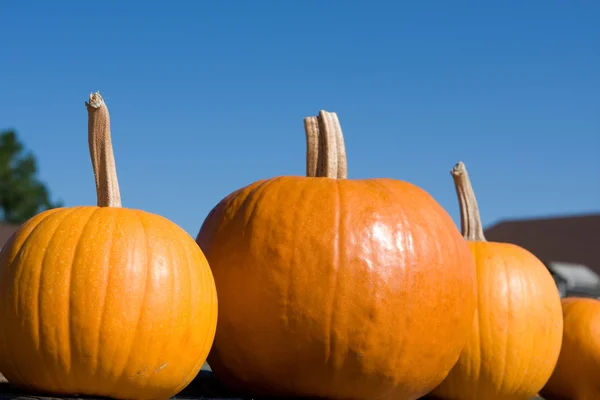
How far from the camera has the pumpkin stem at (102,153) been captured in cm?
262

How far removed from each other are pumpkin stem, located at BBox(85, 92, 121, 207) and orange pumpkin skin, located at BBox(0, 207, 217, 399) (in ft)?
0.57

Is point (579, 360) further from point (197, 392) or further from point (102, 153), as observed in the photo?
point (102, 153)

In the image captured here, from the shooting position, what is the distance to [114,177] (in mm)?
2660

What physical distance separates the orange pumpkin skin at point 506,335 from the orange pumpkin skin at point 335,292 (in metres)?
0.55

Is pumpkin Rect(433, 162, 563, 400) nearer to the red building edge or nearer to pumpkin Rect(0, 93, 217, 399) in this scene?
pumpkin Rect(0, 93, 217, 399)

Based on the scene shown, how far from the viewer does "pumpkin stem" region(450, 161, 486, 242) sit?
3.87 metres

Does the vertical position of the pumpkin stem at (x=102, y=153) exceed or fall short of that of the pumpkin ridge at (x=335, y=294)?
it exceeds it

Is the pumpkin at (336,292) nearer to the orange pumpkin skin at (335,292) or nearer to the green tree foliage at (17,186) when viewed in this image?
the orange pumpkin skin at (335,292)

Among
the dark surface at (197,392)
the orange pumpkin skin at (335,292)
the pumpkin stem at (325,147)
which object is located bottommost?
the dark surface at (197,392)

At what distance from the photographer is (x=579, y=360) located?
4391mm

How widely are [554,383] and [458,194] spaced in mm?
1513

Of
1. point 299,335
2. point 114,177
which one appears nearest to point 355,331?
point 299,335

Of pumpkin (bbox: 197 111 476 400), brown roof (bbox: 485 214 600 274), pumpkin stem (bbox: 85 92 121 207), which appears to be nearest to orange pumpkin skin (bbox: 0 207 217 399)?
pumpkin stem (bbox: 85 92 121 207)

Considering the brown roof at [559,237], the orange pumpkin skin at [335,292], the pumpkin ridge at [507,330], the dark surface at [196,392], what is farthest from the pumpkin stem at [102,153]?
the brown roof at [559,237]
